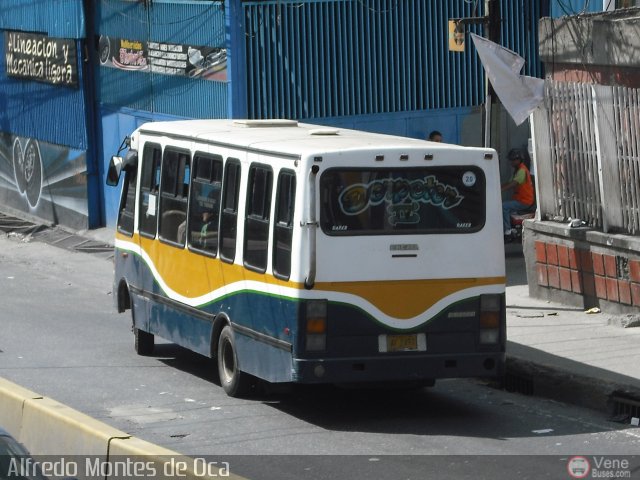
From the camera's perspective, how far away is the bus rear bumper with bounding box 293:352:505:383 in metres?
11.6

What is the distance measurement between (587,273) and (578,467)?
6131 millimetres

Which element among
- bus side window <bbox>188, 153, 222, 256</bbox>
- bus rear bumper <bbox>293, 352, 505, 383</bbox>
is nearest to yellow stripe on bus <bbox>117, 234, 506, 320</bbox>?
bus rear bumper <bbox>293, 352, 505, 383</bbox>

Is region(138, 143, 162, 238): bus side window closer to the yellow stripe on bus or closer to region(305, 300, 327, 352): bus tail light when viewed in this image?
the yellow stripe on bus

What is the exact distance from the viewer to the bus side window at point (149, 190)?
14414mm

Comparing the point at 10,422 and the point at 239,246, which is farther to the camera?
the point at 239,246

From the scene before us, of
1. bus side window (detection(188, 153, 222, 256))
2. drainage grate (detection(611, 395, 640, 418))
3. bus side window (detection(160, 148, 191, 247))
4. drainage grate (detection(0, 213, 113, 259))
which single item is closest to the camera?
drainage grate (detection(611, 395, 640, 418))

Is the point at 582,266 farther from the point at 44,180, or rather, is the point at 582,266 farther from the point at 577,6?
the point at 44,180

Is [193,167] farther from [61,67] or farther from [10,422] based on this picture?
[61,67]

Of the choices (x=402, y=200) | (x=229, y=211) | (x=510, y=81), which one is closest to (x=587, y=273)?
(x=510, y=81)

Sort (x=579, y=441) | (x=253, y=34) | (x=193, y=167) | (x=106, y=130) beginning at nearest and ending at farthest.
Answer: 1. (x=579, y=441)
2. (x=193, y=167)
3. (x=253, y=34)
4. (x=106, y=130)

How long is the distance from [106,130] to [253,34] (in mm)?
5337

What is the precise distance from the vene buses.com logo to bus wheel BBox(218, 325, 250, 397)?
353 cm

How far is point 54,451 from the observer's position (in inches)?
362

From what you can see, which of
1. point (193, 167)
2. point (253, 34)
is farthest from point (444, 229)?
point (253, 34)
